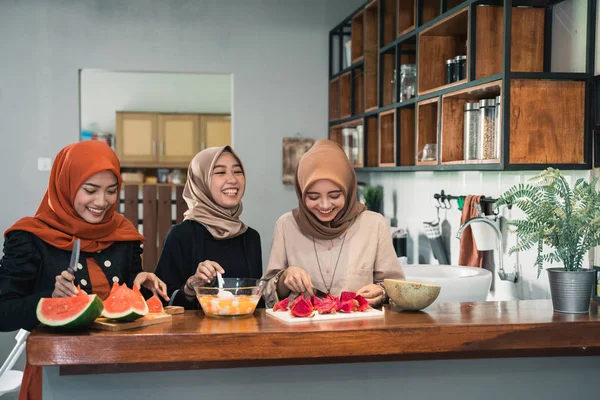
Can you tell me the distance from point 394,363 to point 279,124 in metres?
3.99

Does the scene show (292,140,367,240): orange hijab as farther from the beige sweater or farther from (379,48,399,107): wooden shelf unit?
(379,48,399,107): wooden shelf unit

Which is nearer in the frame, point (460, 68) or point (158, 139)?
point (460, 68)

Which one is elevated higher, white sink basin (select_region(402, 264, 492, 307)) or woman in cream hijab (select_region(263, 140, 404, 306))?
woman in cream hijab (select_region(263, 140, 404, 306))

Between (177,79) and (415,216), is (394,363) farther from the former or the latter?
(177,79)

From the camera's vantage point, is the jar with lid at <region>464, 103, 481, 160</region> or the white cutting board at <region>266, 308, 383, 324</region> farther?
the jar with lid at <region>464, 103, 481, 160</region>

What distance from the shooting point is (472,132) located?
113 inches

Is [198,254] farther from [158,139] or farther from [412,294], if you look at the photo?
[158,139]

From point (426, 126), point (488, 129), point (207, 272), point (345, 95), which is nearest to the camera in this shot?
point (207, 272)

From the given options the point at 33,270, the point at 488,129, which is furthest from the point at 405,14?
the point at 33,270

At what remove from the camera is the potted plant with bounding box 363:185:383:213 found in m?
4.63

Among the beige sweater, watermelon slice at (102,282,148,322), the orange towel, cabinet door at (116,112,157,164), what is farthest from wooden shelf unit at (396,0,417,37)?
cabinet door at (116,112,157,164)

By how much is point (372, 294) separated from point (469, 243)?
1.34m

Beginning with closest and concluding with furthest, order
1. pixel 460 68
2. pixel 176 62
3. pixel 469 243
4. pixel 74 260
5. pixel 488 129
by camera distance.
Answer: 1. pixel 74 260
2. pixel 488 129
3. pixel 460 68
4. pixel 469 243
5. pixel 176 62

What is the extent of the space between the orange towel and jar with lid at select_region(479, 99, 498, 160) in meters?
0.46
